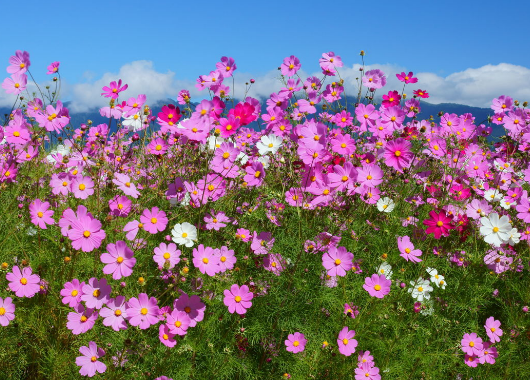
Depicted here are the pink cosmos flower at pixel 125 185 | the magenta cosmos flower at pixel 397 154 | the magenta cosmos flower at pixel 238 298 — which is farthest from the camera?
the magenta cosmos flower at pixel 397 154

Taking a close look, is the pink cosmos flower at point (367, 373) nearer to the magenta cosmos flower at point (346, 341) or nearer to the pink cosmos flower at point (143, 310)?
the magenta cosmos flower at point (346, 341)

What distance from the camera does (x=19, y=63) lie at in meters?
2.12

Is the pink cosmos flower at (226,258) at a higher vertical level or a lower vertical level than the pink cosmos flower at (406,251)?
lower

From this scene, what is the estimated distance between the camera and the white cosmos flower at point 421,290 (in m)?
2.10

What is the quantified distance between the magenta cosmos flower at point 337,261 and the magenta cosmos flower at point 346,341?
24 cm

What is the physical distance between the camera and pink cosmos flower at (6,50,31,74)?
209 centimetres

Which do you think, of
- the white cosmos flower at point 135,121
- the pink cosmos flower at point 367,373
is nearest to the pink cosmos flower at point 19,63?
the white cosmos flower at point 135,121

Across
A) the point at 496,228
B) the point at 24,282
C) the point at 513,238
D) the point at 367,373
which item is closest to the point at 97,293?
the point at 24,282

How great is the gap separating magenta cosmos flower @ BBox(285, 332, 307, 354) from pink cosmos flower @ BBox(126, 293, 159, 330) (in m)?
0.60

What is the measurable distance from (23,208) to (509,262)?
274 centimetres

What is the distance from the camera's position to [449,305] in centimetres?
221

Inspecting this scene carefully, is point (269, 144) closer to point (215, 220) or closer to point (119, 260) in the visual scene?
point (215, 220)

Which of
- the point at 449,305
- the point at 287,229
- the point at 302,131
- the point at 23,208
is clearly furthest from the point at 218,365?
the point at 23,208

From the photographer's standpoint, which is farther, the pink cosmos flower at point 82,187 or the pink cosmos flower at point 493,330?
the pink cosmos flower at point 493,330
